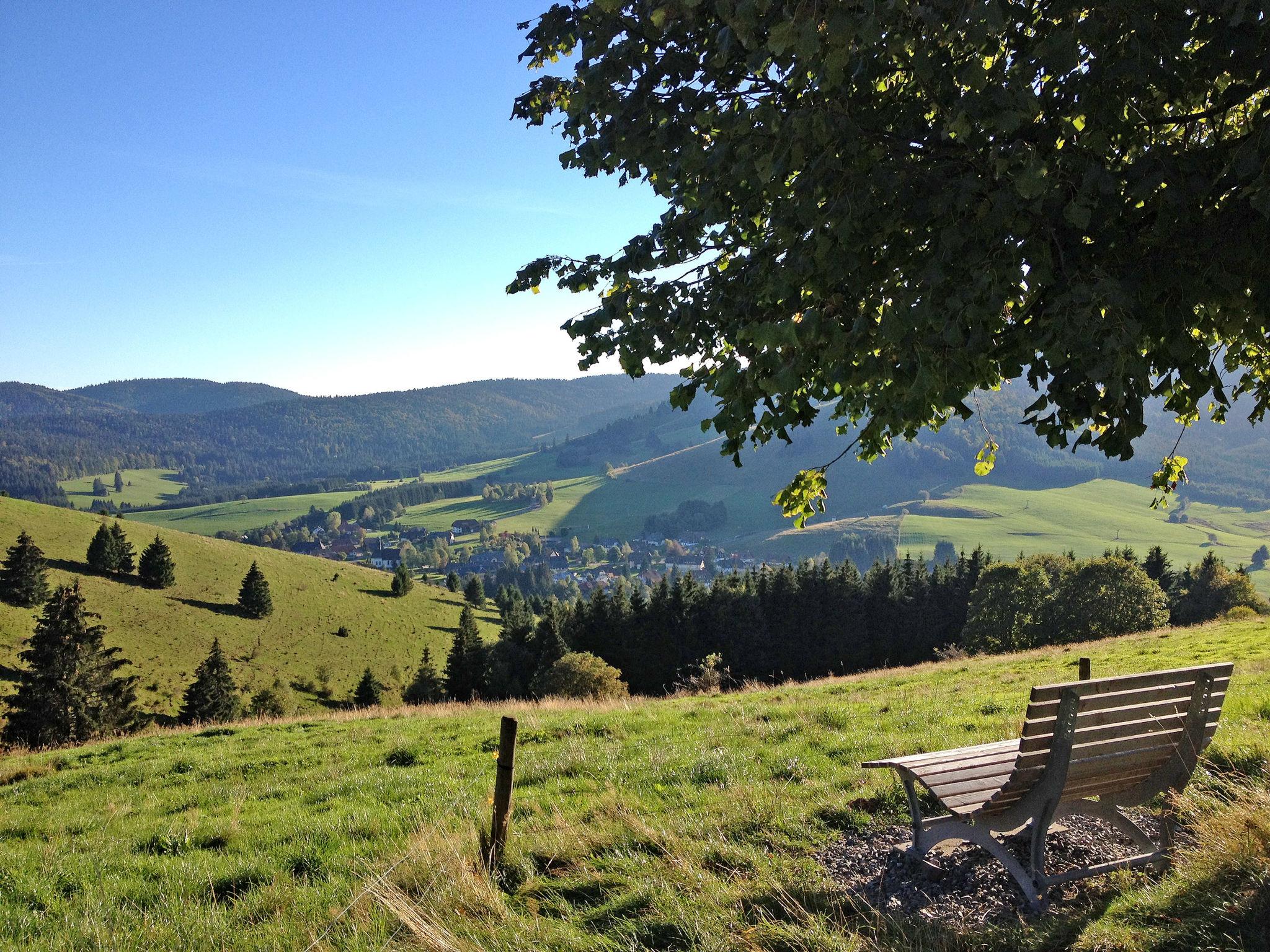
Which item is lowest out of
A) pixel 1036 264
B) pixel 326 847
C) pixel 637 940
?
pixel 326 847

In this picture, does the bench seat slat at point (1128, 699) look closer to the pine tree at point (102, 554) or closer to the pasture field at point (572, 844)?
the pasture field at point (572, 844)

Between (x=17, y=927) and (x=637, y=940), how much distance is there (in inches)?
178

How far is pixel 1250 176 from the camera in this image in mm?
3871

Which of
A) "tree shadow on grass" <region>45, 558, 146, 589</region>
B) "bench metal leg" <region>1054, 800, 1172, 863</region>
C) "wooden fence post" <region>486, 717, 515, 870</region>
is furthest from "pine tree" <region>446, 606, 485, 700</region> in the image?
"bench metal leg" <region>1054, 800, 1172, 863</region>

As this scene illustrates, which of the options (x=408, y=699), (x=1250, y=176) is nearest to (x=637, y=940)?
(x=1250, y=176)

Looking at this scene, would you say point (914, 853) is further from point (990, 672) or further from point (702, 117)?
point (990, 672)

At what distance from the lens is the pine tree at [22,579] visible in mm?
68062

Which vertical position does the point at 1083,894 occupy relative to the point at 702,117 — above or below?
below

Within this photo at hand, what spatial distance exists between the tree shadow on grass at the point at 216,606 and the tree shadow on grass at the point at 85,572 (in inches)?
182

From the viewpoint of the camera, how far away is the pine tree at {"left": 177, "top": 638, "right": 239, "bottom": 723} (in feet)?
175

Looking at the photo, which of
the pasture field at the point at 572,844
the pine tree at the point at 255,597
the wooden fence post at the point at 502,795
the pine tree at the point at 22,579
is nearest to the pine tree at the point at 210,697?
the pine tree at the point at 22,579

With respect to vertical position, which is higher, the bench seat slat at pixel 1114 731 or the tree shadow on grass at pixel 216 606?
the bench seat slat at pixel 1114 731

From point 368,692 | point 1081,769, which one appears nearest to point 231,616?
point 368,692

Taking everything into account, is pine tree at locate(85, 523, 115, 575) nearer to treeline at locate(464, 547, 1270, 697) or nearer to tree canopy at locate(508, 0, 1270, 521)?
treeline at locate(464, 547, 1270, 697)
